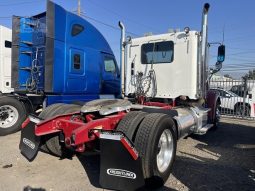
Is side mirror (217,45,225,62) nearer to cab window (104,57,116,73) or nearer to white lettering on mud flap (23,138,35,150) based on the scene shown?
cab window (104,57,116,73)

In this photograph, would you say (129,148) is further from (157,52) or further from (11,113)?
(11,113)

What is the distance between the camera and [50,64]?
762 cm

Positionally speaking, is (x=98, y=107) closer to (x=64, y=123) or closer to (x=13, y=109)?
(x=64, y=123)

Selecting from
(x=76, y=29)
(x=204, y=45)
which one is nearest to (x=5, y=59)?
(x=76, y=29)

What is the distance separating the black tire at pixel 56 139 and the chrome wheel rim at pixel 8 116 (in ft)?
8.49

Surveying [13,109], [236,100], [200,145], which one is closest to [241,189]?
[200,145]

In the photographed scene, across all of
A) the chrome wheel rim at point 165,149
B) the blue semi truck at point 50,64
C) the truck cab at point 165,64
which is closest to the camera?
the chrome wheel rim at point 165,149

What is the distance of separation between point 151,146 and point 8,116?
5.30m

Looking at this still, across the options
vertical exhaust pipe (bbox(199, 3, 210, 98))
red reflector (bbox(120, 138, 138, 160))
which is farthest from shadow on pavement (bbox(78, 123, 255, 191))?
vertical exhaust pipe (bbox(199, 3, 210, 98))

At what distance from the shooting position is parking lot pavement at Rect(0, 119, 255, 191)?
437 centimetres

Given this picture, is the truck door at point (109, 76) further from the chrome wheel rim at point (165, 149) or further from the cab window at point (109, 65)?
the chrome wheel rim at point (165, 149)

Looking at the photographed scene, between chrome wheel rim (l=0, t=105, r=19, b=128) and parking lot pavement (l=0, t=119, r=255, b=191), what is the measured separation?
0.74 metres

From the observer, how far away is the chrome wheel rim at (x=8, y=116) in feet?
25.4

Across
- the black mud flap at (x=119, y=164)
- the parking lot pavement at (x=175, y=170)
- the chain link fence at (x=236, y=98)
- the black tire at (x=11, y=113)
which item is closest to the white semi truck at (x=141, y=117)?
the black mud flap at (x=119, y=164)
